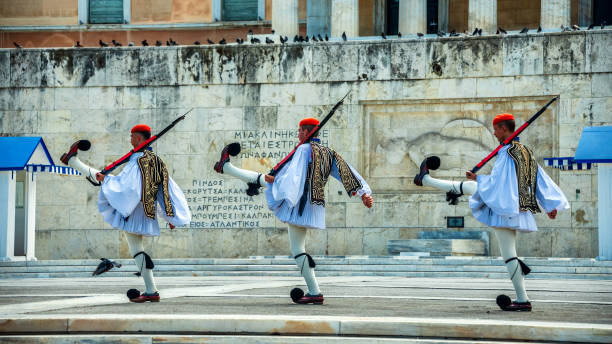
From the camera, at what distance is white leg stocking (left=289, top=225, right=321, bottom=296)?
35.1 ft

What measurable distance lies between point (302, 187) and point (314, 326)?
3.11 metres

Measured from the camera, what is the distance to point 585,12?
32.3 metres

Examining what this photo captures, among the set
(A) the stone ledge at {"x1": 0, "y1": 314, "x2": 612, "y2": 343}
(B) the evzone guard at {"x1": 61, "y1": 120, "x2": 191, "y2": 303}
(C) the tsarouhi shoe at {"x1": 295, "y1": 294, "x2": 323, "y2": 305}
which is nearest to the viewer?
(A) the stone ledge at {"x1": 0, "y1": 314, "x2": 612, "y2": 343}

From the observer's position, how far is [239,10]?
36.1m

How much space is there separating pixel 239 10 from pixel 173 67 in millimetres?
10888

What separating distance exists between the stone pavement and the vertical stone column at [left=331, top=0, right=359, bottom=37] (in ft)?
58.7

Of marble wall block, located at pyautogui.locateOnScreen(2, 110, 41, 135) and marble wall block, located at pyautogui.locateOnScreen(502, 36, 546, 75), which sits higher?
marble wall block, located at pyautogui.locateOnScreen(502, 36, 546, 75)

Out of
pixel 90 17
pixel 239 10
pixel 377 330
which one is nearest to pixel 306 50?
pixel 239 10

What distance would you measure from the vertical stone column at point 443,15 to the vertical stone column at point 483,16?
17.5 ft

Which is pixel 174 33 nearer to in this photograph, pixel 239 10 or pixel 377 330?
pixel 239 10

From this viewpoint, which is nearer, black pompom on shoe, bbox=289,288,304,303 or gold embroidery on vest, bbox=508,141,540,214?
gold embroidery on vest, bbox=508,141,540,214

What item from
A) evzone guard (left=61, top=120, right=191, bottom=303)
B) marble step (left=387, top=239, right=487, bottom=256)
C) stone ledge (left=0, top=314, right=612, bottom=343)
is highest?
evzone guard (left=61, top=120, right=191, bottom=303)

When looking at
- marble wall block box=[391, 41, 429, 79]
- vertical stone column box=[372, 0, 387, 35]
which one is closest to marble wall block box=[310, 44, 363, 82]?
marble wall block box=[391, 41, 429, 79]

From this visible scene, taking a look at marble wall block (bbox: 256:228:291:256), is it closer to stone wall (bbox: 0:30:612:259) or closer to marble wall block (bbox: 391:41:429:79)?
stone wall (bbox: 0:30:612:259)
